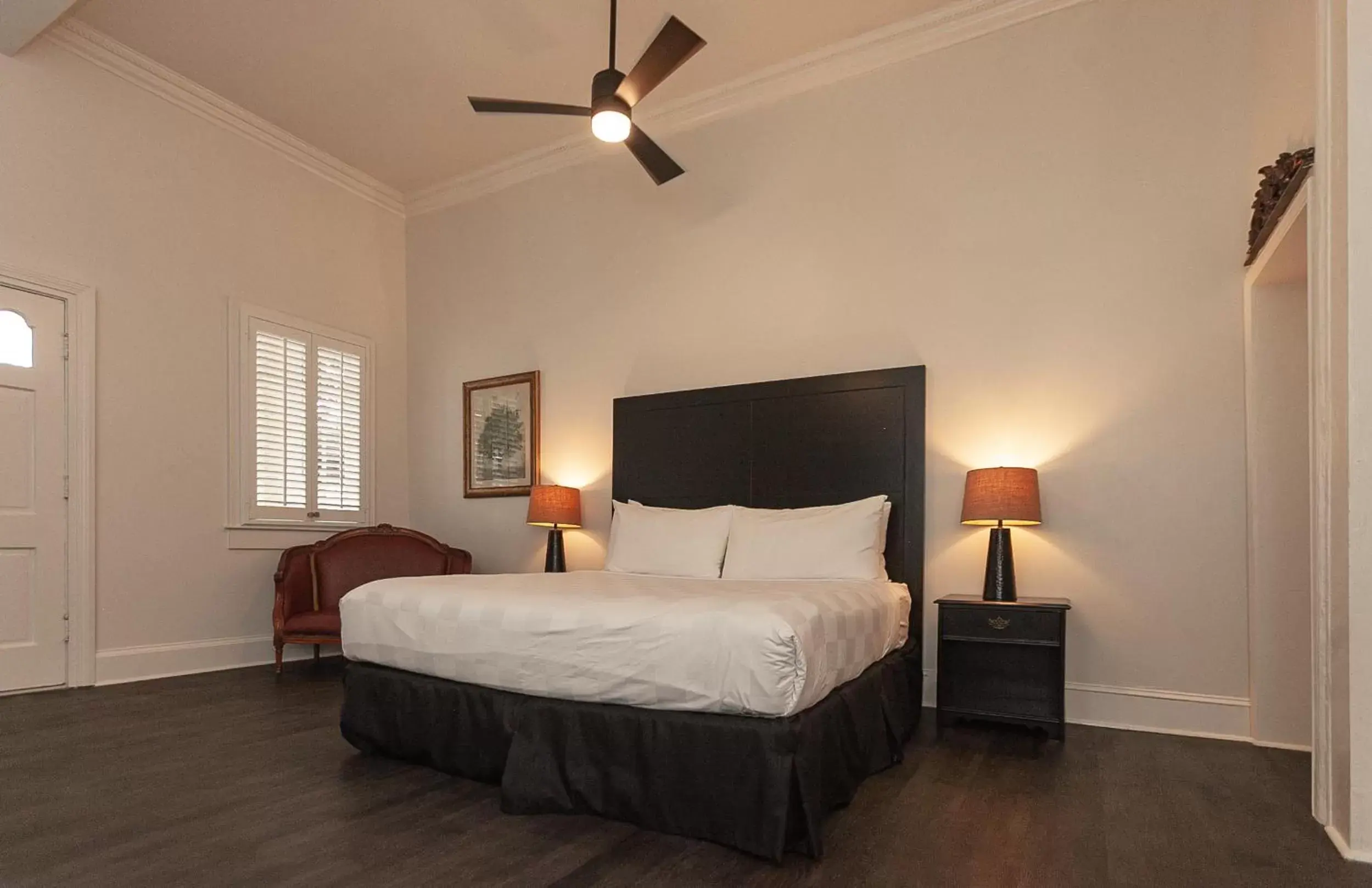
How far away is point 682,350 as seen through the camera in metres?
5.01

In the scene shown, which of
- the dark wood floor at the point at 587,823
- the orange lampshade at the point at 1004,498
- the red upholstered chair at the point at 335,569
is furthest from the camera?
the red upholstered chair at the point at 335,569

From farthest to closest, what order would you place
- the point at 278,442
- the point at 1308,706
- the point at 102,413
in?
the point at 278,442, the point at 102,413, the point at 1308,706

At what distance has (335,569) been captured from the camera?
5.19 meters

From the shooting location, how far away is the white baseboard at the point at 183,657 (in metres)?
4.43

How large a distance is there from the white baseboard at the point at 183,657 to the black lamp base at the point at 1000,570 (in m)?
4.40

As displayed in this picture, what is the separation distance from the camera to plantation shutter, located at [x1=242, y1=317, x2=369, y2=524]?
523 centimetres

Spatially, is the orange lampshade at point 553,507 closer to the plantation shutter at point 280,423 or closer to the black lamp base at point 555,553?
the black lamp base at point 555,553

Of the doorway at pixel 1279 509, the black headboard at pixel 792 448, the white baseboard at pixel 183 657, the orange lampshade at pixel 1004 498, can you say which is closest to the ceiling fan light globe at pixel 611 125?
the black headboard at pixel 792 448

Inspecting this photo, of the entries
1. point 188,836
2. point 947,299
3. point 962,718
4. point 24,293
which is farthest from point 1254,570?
point 24,293

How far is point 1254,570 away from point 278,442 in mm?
5537

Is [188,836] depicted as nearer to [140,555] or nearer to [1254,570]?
[140,555]

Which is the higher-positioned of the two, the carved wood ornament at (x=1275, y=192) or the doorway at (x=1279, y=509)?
the carved wood ornament at (x=1275, y=192)

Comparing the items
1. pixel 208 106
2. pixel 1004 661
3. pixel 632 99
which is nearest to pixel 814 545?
pixel 1004 661

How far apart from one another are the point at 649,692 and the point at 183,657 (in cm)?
384
